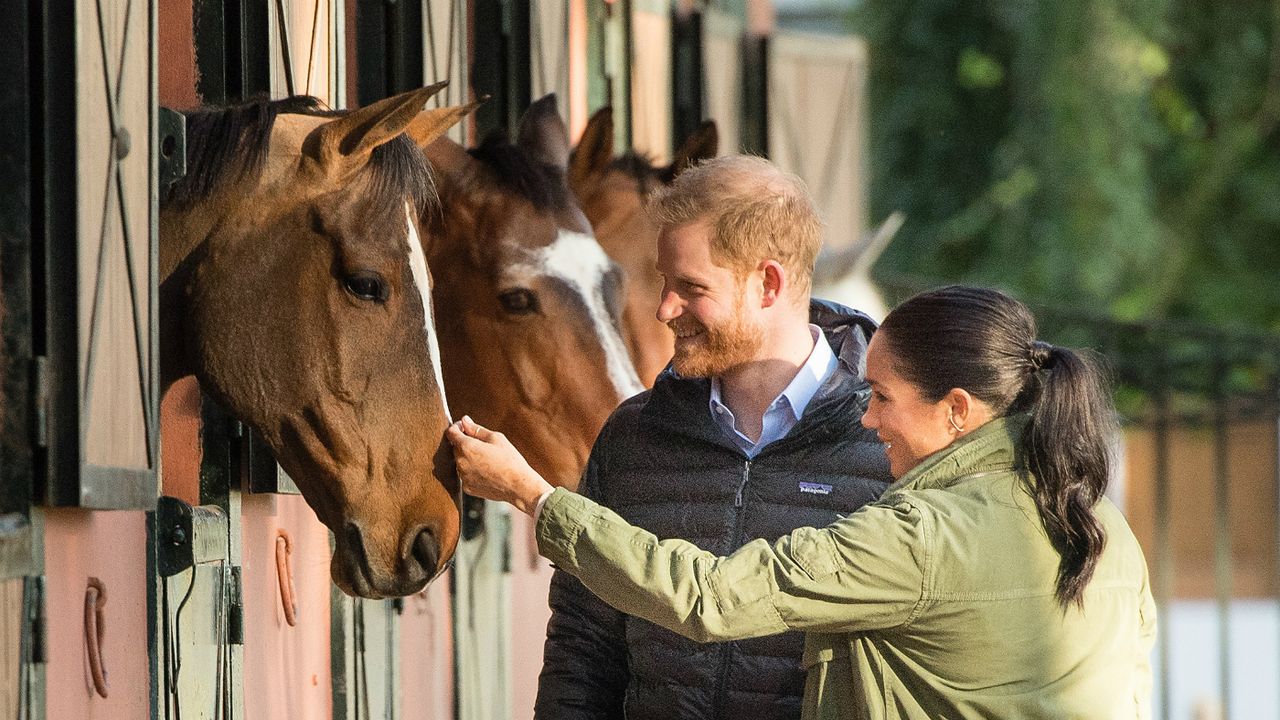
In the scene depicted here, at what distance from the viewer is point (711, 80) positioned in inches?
345

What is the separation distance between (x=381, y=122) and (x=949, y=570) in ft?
4.14

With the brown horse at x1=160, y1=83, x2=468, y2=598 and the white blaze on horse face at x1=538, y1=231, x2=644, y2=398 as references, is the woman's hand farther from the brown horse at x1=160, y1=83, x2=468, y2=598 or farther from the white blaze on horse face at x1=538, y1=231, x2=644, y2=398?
the white blaze on horse face at x1=538, y1=231, x2=644, y2=398

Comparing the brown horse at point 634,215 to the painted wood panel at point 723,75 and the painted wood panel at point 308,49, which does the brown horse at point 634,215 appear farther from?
the painted wood panel at point 723,75

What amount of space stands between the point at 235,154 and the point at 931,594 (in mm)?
1436

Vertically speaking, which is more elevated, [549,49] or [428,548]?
[549,49]

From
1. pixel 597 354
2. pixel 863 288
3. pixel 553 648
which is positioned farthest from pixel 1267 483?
pixel 553 648

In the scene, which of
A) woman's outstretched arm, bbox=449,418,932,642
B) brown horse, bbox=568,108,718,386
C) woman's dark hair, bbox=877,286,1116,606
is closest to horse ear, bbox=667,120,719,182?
brown horse, bbox=568,108,718,386

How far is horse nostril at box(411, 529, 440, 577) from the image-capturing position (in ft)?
10.4

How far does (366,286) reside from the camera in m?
3.19

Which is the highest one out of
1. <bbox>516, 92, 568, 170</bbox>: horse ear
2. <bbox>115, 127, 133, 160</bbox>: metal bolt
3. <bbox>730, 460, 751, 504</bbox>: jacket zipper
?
<bbox>516, 92, 568, 170</bbox>: horse ear

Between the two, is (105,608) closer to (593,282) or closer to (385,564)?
(385,564)

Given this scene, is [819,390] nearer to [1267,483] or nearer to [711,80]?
[711,80]

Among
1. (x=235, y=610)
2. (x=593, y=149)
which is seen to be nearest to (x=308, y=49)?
(x=235, y=610)

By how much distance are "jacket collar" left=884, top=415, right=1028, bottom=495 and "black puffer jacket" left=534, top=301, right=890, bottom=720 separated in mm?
334
